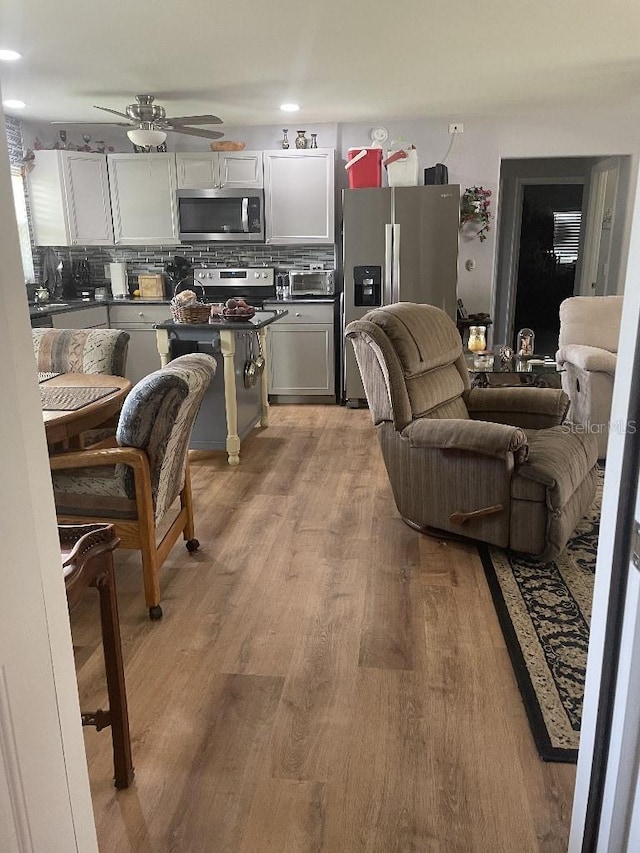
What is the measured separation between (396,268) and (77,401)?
3344 millimetres

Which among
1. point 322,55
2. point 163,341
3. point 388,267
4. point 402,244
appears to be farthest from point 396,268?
point 163,341

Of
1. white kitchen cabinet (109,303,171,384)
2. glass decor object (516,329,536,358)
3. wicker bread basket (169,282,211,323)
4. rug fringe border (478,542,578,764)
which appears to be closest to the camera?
rug fringe border (478,542,578,764)

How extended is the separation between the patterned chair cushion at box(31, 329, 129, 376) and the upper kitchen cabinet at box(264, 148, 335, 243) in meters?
2.87

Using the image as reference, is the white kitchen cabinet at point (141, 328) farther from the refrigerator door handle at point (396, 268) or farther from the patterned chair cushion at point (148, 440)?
the patterned chair cushion at point (148, 440)

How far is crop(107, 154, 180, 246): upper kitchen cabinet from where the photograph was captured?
570 cm

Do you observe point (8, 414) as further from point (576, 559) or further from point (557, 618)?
point (576, 559)

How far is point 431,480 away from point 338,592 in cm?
66

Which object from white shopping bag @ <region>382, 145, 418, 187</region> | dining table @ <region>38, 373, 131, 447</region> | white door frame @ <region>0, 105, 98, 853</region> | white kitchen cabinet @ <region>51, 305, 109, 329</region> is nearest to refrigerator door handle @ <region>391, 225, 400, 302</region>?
white shopping bag @ <region>382, 145, 418, 187</region>

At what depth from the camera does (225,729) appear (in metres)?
1.84

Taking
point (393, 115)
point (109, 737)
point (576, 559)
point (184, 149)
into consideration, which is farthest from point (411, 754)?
point (184, 149)

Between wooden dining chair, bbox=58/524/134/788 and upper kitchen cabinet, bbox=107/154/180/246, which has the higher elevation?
upper kitchen cabinet, bbox=107/154/180/246

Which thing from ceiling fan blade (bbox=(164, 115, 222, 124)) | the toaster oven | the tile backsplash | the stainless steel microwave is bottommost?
the toaster oven

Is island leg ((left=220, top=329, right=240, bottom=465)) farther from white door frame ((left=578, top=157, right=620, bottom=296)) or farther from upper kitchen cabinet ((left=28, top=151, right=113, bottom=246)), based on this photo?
white door frame ((left=578, top=157, right=620, bottom=296))

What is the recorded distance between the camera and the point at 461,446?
2678 millimetres
